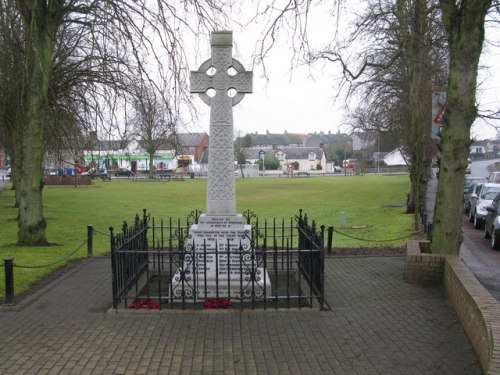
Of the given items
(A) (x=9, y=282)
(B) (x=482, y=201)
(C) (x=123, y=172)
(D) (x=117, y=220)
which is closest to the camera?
(A) (x=9, y=282)

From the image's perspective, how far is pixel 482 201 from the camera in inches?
787

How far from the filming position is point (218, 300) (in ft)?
25.0

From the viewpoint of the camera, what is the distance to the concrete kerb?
4.93 meters

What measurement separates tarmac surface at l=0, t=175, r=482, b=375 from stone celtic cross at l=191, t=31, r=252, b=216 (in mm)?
2074

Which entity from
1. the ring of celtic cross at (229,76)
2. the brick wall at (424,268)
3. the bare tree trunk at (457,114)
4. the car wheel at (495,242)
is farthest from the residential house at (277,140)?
the ring of celtic cross at (229,76)

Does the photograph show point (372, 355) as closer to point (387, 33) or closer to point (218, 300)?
point (218, 300)

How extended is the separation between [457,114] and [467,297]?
12.7 ft

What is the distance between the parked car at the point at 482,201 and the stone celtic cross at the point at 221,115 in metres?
13.9

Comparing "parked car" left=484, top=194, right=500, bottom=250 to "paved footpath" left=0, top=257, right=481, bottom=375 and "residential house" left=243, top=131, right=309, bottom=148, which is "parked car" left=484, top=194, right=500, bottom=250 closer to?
"paved footpath" left=0, top=257, right=481, bottom=375

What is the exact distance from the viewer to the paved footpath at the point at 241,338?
5465 mm

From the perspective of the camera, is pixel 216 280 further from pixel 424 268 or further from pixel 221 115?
pixel 424 268

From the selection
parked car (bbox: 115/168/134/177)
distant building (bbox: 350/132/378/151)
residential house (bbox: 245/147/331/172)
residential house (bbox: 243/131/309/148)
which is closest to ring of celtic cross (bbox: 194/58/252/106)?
distant building (bbox: 350/132/378/151)

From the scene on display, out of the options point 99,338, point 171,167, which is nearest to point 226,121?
point 99,338

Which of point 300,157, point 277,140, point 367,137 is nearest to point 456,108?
point 367,137
